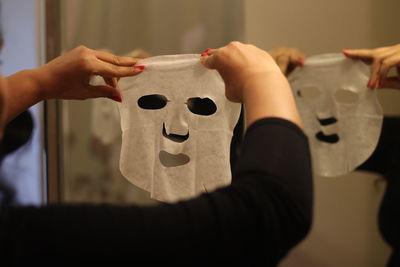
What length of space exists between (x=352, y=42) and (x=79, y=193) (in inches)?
30.6

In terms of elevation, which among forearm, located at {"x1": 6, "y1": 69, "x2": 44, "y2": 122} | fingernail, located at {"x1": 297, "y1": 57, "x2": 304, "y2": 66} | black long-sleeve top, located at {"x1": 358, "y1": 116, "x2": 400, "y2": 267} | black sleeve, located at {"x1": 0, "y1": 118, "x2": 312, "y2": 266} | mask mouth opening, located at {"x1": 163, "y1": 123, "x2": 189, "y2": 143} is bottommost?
black long-sleeve top, located at {"x1": 358, "y1": 116, "x2": 400, "y2": 267}

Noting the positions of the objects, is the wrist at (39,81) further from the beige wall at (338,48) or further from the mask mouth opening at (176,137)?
the beige wall at (338,48)

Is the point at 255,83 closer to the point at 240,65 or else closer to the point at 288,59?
the point at 240,65

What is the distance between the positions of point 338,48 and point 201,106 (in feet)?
1.59

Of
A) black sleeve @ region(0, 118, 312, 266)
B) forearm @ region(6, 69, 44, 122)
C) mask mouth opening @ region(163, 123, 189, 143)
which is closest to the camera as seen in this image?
black sleeve @ region(0, 118, 312, 266)

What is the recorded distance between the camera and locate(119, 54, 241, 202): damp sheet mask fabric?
1.83ft

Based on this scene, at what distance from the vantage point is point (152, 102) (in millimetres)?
613

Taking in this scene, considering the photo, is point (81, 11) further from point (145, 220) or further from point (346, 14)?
point (145, 220)

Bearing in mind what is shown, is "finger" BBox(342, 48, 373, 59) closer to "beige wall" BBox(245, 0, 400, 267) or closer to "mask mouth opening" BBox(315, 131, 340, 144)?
"mask mouth opening" BBox(315, 131, 340, 144)

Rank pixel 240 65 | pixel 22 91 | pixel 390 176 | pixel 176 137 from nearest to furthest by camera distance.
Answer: pixel 240 65 → pixel 22 91 → pixel 176 137 → pixel 390 176

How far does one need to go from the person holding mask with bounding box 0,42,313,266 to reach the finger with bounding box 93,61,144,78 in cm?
22

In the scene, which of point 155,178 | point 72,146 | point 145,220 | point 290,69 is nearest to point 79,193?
point 72,146

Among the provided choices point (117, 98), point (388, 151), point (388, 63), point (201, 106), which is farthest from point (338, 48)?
point (117, 98)

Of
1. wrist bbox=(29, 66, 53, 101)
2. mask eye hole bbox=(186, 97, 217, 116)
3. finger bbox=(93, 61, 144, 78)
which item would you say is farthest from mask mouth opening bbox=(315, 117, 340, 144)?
wrist bbox=(29, 66, 53, 101)
